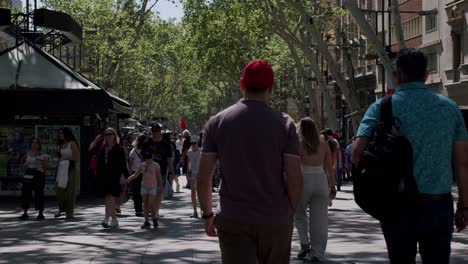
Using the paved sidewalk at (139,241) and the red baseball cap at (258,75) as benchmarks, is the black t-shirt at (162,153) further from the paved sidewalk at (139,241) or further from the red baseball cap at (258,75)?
the red baseball cap at (258,75)

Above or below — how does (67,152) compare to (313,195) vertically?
above

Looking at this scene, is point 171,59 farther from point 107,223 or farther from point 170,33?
point 107,223

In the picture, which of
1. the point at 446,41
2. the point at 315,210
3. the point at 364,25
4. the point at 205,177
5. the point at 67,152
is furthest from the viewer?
the point at 446,41

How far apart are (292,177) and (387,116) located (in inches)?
23.9

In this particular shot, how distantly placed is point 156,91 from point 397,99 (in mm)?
88982

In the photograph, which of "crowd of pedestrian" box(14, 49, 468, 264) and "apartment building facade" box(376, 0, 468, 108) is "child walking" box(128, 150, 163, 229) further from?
"apartment building facade" box(376, 0, 468, 108)

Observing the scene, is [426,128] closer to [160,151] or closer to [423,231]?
[423,231]

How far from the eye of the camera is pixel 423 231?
4.96 m

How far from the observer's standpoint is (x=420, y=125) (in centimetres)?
507

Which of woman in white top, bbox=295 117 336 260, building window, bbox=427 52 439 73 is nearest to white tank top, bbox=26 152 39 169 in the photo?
woman in white top, bbox=295 117 336 260

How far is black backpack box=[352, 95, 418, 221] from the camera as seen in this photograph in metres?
4.87

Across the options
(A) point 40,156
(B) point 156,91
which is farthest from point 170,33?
(A) point 40,156

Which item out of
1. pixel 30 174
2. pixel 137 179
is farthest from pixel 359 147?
pixel 30 174

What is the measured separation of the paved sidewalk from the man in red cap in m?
5.28
